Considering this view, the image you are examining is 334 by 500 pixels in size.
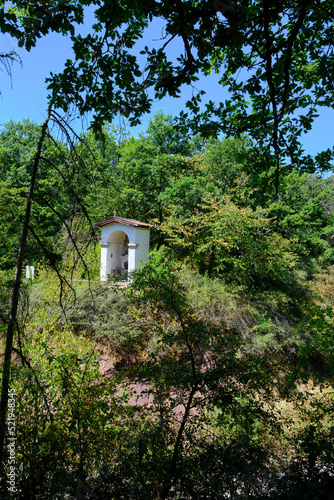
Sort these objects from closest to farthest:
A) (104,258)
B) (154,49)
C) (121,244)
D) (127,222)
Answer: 1. (154,49)
2. (127,222)
3. (104,258)
4. (121,244)

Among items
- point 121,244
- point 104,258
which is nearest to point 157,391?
point 104,258

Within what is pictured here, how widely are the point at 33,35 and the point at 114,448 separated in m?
4.13

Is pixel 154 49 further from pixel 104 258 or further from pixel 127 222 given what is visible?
pixel 104 258

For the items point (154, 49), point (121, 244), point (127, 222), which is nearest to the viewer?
point (154, 49)

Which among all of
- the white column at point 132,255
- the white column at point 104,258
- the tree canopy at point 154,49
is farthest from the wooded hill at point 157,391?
the white column at point 104,258

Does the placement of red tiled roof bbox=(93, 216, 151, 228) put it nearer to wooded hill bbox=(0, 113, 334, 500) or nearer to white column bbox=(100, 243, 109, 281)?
white column bbox=(100, 243, 109, 281)

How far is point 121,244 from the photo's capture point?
49.6 ft

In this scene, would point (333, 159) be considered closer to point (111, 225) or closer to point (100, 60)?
point (100, 60)

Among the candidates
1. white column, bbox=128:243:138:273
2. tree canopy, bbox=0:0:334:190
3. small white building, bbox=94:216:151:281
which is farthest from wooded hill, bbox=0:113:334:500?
small white building, bbox=94:216:151:281

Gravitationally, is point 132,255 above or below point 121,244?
below

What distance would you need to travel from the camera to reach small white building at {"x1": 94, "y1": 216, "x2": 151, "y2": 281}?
41.0 ft

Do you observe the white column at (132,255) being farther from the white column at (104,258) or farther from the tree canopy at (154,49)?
the tree canopy at (154,49)

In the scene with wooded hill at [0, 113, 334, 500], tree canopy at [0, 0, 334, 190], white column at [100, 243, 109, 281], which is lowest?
wooded hill at [0, 113, 334, 500]

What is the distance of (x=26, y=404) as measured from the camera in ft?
10.5
